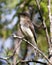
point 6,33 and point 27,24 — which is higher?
point 27,24

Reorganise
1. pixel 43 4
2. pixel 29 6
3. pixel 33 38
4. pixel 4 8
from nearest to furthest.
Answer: pixel 33 38, pixel 43 4, pixel 29 6, pixel 4 8

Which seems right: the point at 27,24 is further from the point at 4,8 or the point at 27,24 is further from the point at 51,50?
the point at 4,8

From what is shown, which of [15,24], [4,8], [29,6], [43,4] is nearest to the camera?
[43,4]

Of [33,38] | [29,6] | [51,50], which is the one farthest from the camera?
[29,6]

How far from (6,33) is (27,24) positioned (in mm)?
2174

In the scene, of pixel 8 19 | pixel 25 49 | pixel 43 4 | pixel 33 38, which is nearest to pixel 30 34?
pixel 33 38

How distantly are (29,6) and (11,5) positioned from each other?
65.7 inches

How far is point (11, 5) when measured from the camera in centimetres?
782

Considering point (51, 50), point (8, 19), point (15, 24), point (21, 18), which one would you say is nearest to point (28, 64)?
point (51, 50)

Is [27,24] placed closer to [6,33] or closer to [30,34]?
[30,34]

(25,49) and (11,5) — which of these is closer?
(25,49)

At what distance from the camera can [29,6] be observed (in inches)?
245

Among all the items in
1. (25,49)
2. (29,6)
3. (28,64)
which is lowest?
(25,49)

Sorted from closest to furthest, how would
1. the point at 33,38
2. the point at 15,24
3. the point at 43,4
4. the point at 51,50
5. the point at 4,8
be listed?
the point at 51,50 < the point at 33,38 < the point at 43,4 < the point at 15,24 < the point at 4,8
